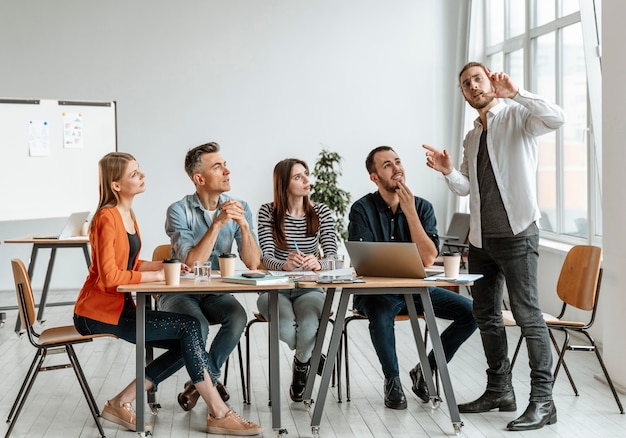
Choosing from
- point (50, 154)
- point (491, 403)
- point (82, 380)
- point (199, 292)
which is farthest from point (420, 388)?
point (50, 154)

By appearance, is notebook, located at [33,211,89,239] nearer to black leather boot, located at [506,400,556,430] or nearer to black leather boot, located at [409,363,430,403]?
black leather boot, located at [409,363,430,403]

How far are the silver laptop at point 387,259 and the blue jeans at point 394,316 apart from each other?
33 cm

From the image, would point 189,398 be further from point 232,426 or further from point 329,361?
point 329,361

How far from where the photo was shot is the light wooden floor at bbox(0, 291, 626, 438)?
11.7 feet

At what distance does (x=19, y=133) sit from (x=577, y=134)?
17.0 ft

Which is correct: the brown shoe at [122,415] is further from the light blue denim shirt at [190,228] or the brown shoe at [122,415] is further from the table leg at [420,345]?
the table leg at [420,345]

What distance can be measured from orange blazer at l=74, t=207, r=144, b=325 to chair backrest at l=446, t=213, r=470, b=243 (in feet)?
14.5

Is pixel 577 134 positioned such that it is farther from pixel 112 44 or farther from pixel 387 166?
pixel 112 44

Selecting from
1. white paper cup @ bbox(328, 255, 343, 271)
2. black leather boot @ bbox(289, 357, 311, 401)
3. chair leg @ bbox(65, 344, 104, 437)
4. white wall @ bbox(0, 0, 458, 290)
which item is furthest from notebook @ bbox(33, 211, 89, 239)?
white paper cup @ bbox(328, 255, 343, 271)

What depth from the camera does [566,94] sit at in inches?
247

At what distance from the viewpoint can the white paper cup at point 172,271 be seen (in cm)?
334

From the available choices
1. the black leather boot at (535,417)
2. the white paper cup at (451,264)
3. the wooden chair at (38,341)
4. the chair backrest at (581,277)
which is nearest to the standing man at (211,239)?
the wooden chair at (38,341)

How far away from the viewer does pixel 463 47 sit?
8484mm

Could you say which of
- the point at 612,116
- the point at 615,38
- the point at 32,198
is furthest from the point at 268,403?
the point at 32,198
